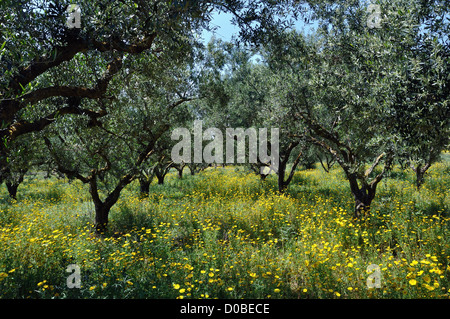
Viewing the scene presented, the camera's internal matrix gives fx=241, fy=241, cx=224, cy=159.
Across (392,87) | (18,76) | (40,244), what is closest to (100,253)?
(40,244)

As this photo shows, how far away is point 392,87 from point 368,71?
6.24 feet

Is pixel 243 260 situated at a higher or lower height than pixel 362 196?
lower

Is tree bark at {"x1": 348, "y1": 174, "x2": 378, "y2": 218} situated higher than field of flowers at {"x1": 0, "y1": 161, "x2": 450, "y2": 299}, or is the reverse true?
tree bark at {"x1": 348, "y1": 174, "x2": 378, "y2": 218}

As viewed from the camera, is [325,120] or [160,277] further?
[325,120]

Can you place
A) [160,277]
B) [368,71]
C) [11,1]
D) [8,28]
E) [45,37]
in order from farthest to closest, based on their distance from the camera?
[368,71], [160,277], [45,37], [8,28], [11,1]

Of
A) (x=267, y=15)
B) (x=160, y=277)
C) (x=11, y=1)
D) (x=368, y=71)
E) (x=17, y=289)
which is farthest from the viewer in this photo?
(x=368, y=71)

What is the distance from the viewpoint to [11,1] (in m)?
3.54

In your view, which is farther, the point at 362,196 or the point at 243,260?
the point at 362,196

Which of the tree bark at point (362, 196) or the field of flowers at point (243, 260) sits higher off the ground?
the tree bark at point (362, 196)

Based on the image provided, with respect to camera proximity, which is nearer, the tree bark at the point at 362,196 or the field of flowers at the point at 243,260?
the field of flowers at the point at 243,260

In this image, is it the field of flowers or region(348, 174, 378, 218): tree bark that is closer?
the field of flowers
